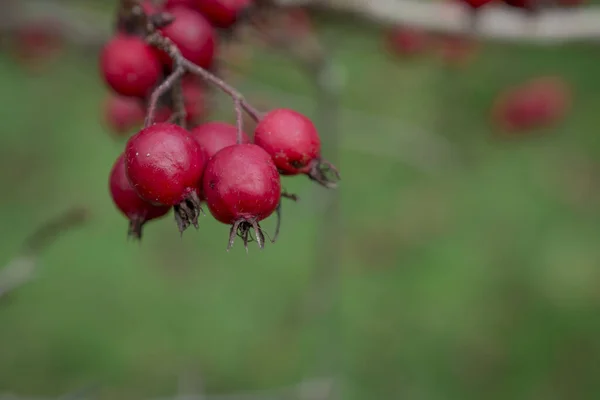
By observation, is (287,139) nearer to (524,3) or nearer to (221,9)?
(221,9)

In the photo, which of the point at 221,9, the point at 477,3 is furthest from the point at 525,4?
the point at 221,9

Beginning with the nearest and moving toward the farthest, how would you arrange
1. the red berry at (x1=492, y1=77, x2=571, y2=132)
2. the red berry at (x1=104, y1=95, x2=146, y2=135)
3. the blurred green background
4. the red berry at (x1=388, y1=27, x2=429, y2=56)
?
the red berry at (x1=104, y1=95, x2=146, y2=135), the red berry at (x1=388, y1=27, x2=429, y2=56), the blurred green background, the red berry at (x1=492, y1=77, x2=571, y2=132)

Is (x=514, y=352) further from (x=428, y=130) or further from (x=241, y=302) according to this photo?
(x=428, y=130)

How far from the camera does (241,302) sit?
4.39 meters

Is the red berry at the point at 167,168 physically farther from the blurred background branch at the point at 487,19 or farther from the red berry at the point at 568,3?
the red berry at the point at 568,3

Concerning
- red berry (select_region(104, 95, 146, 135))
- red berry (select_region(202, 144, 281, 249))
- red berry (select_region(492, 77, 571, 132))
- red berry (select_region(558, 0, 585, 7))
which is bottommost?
red berry (select_region(492, 77, 571, 132))

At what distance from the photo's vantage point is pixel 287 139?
1.13 meters

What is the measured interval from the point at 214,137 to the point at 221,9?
38cm

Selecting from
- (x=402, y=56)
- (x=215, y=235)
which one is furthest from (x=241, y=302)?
(x=402, y=56)

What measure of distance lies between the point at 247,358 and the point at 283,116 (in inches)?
129

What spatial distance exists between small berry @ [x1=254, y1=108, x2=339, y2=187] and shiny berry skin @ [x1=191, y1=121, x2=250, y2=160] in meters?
0.04

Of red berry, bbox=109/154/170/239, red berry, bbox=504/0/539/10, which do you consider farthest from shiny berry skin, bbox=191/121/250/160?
red berry, bbox=504/0/539/10

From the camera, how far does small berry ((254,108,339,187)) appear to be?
1132 millimetres

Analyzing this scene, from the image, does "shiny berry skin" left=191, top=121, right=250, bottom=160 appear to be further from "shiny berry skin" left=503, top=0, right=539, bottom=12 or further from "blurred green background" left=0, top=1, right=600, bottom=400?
"blurred green background" left=0, top=1, right=600, bottom=400
